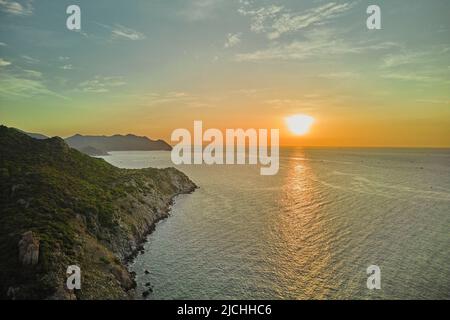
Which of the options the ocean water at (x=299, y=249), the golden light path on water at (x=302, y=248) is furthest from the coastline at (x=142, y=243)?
the golden light path on water at (x=302, y=248)

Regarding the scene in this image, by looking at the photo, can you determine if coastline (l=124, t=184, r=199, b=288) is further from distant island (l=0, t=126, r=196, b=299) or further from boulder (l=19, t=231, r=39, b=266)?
boulder (l=19, t=231, r=39, b=266)

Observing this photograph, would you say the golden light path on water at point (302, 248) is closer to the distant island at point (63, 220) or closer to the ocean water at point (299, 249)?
the ocean water at point (299, 249)

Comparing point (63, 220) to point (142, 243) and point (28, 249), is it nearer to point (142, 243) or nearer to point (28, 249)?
point (28, 249)

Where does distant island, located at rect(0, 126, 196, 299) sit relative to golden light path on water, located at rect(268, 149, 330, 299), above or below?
above

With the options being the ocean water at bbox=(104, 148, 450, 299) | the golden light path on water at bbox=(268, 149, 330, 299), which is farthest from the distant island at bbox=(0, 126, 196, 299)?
the golden light path on water at bbox=(268, 149, 330, 299)

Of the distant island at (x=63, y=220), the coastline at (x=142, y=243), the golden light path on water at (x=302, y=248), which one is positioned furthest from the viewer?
the coastline at (x=142, y=243)

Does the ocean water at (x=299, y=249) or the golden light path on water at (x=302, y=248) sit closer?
the ocean water at (x=299, y=249)

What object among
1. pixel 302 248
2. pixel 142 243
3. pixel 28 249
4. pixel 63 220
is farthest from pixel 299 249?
pixel 28 249
